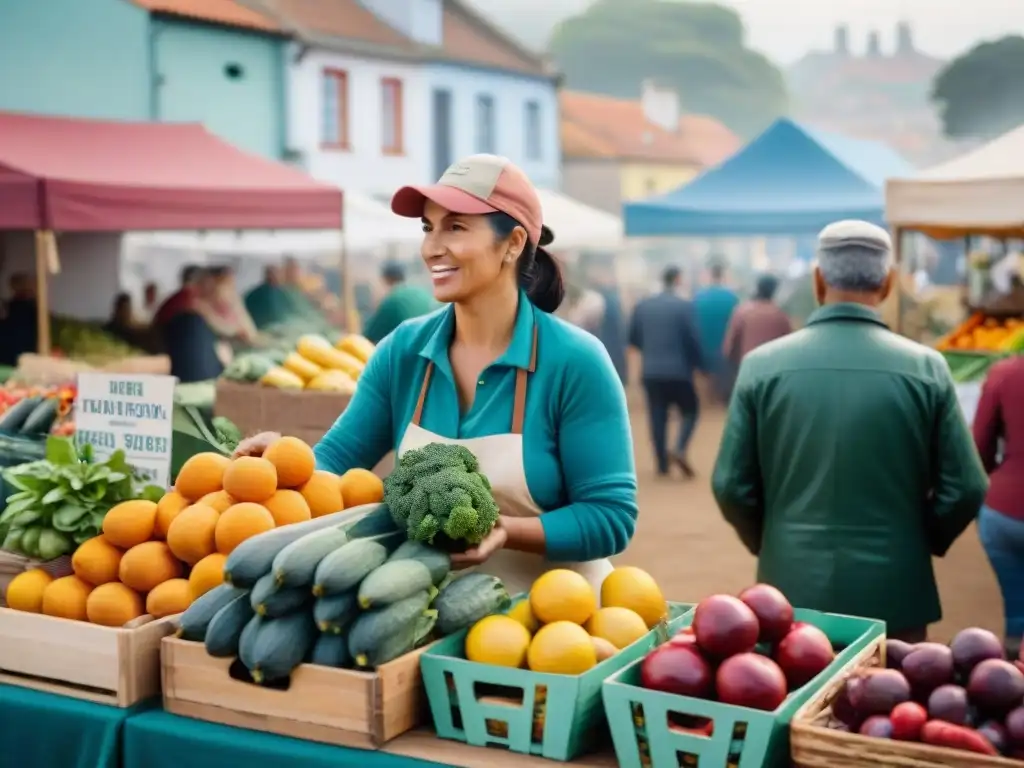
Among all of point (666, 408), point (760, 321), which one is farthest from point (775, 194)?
point (666, 408)

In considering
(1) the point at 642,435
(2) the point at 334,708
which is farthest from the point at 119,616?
(1) the point at 642,435

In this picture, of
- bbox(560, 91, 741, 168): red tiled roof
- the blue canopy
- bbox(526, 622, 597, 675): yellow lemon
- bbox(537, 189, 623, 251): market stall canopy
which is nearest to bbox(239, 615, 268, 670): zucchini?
bbox(526, 622, 597, 675): yellow lemon

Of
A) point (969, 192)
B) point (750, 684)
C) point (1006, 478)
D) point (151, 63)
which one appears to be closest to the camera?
point (750, 684)

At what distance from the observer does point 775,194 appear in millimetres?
14641

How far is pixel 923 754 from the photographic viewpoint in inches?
78.0

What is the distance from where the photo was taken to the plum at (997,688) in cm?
209

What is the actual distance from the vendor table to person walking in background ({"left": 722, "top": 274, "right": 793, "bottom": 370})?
33.0ft

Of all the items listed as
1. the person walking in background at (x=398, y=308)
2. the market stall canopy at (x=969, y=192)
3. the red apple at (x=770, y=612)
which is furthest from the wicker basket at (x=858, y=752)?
the person walking in background at (x=398, y=308)

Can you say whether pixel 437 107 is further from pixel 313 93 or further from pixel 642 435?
pixel 642 435

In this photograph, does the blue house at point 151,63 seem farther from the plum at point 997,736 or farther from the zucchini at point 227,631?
the plum at point 997,736

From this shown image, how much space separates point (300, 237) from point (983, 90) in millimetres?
43808

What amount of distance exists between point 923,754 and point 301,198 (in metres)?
8.86

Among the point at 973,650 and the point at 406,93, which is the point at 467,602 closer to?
the point at 973,650

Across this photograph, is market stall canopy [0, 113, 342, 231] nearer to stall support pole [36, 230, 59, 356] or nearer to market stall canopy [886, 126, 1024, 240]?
stall support pole [36, 230, 59, 356]
